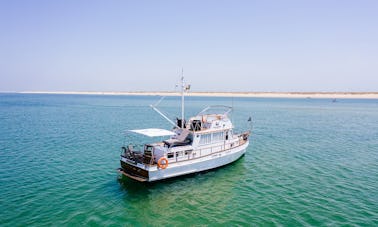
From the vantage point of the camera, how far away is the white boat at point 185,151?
20.7 m

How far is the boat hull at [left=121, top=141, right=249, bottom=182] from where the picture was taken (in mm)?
20250

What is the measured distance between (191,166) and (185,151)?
5.15 feet

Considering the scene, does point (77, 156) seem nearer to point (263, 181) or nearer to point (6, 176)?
point (6, 176)

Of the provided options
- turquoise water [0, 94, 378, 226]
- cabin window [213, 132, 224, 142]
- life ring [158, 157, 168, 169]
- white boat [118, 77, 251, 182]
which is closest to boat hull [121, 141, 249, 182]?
white boat [118, 77, 251, 182]

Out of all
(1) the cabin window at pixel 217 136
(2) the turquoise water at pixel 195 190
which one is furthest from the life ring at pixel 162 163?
(1) the cabin window at pixel 217 136

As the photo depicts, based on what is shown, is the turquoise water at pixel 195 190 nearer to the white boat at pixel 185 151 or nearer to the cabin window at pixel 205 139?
the white boat at pixel 185 151

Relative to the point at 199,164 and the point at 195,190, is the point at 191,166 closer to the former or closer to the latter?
the point at 199,164

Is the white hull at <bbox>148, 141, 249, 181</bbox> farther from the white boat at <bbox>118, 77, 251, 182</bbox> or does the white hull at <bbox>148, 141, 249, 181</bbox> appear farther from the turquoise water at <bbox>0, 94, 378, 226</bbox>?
the turquoise water at <bbox>0, 94, 378, 226</bbox>

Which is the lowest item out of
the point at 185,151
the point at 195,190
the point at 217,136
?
the point at 195,190

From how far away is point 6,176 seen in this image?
70.6ft

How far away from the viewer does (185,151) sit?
75.8ft

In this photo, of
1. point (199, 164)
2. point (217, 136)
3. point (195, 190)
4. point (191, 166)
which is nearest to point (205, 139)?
point (217, 136)

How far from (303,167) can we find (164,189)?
15.6 meters

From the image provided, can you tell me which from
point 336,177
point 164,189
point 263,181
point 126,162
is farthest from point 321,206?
point 126,162
